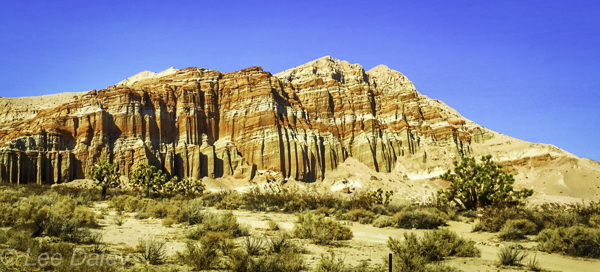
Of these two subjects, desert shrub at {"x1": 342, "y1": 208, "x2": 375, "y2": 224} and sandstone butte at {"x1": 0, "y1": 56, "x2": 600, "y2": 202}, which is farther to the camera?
sandstone butte at {"x1": 0, "y1": 56, "x2": 600, "y2": 202}

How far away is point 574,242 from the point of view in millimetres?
12562

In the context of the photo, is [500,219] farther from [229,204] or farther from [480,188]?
[229,204]

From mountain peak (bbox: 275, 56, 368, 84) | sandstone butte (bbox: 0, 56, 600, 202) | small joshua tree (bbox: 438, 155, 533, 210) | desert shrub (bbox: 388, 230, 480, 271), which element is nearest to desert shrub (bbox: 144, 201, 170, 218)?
desert shrub (bbox: 388, 230, 480, 271)

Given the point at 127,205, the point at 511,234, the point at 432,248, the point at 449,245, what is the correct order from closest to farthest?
the point at 432,248 < the point at 449,245 < the point at 511,234 < the point at 127,205

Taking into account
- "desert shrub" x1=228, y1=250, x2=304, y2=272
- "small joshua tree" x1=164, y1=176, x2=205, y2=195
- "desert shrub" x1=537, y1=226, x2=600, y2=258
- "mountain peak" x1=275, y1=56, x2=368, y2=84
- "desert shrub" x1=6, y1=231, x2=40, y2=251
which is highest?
"mountain peak" x1=275, y1=56, x2=368, y2=84

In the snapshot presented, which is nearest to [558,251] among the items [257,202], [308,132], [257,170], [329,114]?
[257,202]

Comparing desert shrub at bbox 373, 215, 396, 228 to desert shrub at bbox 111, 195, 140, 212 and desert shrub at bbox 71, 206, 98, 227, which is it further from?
desert shrub at bbox 111, 195, 140, 212

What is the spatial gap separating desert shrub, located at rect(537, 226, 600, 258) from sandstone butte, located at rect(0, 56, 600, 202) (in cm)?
7932

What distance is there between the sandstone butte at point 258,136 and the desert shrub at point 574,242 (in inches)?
3123

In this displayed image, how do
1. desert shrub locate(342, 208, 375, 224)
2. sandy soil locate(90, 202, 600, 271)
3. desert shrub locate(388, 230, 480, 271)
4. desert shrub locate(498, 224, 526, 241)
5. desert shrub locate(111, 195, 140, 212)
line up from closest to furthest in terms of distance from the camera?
desert shrub locate(388, 230, 480, 271), sandy soil locate(90, 202, 600, 271), desert shrub locate(498, 224, 526, 241), desert shrub locate(342, 208, 375, 224), desert shrub locate(111, 195, 140, 212)

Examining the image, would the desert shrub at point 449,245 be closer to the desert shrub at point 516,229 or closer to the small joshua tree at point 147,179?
the desert shrub at point 516,229

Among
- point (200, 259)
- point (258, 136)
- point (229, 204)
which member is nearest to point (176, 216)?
point (200, 259)

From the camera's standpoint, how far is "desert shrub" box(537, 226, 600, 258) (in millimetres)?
12195

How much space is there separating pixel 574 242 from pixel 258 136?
90882 millimetres
